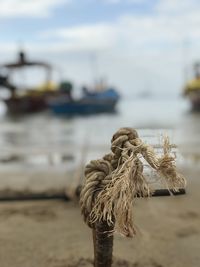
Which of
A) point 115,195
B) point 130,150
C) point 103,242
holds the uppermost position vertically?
point 130,150

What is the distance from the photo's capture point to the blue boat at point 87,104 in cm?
4425

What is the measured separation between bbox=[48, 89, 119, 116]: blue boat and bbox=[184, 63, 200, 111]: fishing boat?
7.96 metres

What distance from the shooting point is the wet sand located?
11.6 feet

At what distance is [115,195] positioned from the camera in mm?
2227

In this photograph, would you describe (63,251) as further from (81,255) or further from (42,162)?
(42,162)

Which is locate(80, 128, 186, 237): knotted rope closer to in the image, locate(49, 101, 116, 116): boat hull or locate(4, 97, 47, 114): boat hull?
locate(49, 101, 116, 116): boat hull

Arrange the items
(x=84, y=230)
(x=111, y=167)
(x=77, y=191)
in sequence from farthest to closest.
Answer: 1. (x=77, y=191)
2. (x=84, y=230)
3. (x=111, y=167)

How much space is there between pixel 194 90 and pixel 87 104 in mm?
11328

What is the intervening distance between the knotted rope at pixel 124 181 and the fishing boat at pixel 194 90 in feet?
145

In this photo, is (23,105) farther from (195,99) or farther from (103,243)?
(103,243)

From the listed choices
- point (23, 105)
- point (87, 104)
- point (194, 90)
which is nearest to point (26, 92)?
point (23, 105)

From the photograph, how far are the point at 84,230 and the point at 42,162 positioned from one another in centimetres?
520

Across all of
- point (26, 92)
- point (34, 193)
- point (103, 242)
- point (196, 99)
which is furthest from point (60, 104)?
point (103, 242)

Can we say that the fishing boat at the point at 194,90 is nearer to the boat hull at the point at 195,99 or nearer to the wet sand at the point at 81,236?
the boat hull at the point at 195,99
